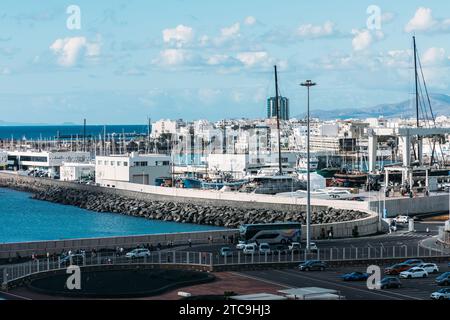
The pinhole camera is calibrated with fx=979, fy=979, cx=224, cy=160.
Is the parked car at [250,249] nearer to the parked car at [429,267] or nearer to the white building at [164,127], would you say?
the parked car at [429,267]

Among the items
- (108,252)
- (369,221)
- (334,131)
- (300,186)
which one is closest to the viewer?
(108,252)

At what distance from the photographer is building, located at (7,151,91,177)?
223 feet

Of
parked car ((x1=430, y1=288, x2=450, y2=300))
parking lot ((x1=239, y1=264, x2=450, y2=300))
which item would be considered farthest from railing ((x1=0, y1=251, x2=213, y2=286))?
parked car ((x1=430, y1=288, x2=450, y2=300))

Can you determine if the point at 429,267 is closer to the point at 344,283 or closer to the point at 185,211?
the point at 344,283

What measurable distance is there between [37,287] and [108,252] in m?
5.86

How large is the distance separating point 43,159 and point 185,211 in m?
31.4

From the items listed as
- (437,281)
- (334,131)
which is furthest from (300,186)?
(334,131)

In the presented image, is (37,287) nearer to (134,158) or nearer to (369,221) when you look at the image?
(369,221)

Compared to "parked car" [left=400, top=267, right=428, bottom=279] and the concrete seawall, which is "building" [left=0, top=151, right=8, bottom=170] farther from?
"parked car" [left=400, top=267, right=428, bottom=279]

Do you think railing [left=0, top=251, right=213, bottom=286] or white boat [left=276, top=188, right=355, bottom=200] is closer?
railing [left=0, top=251, right=213, bottom=286]

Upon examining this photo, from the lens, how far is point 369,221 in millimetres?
27016

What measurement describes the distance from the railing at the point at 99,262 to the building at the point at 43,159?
45.1 meters

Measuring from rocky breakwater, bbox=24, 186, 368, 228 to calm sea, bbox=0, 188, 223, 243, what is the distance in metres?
0.59

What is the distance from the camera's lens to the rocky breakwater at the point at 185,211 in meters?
33.2
